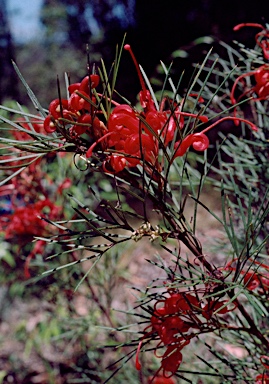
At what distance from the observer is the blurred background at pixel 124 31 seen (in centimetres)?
276

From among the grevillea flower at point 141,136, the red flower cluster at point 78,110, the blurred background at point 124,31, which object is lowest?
the blurred background at point 124,31

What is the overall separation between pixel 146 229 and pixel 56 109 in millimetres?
111

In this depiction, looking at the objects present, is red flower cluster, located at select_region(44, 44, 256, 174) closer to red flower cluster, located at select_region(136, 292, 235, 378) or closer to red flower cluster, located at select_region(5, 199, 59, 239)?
red flower cluster, located at select_region(136, 292, 235, 378)

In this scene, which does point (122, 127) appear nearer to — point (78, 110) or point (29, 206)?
point (78, 110)

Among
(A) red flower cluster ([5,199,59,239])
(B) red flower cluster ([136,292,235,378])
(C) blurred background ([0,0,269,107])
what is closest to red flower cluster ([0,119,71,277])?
(A) red flower cluster ([5,199,59,239])

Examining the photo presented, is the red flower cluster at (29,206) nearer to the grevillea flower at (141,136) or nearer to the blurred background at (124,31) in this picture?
the grevillea flower at (141,136)

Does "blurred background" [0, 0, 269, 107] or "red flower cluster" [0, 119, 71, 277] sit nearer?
"red flower cluster" [0, 119, 71, 277]

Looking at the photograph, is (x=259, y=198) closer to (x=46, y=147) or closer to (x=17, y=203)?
(x=46, y=147)

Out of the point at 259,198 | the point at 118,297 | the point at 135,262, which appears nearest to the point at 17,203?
the point at 259,198

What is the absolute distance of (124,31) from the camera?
11.5ft

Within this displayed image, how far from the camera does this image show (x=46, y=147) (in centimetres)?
31

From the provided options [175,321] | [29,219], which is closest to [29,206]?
[29,219]

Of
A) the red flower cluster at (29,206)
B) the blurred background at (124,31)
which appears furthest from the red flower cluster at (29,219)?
the blurred background at (124,31)

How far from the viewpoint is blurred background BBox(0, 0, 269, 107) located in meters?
2.76
